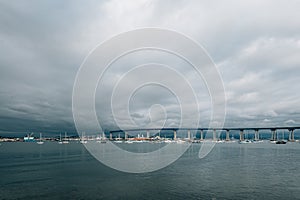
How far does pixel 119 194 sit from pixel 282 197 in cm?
2973

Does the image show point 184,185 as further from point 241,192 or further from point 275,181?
point 275,181

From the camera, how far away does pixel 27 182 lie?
5038cm

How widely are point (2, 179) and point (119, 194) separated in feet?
115

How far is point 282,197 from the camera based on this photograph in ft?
127

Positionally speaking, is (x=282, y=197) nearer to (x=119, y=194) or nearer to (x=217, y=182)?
(x=217, y=182)

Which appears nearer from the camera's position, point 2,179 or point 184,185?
point 184,185

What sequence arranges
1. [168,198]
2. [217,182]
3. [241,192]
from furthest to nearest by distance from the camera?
[217,182] < [241,192] < [168,198]

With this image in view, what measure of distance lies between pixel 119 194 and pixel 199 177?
2421 cm

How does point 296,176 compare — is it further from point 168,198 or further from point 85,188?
point 85,188

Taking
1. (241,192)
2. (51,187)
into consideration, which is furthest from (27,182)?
(241,192)

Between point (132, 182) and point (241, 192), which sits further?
point (132, 182)

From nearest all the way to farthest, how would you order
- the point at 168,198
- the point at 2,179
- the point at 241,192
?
1. the point at 168,198
2. the point at 241,192
3. the point at 2,179

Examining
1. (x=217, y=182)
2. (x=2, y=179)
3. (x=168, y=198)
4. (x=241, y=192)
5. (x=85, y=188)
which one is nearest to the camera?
(x=168, y=198)

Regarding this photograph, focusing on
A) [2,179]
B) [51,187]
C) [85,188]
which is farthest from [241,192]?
[2,179]
